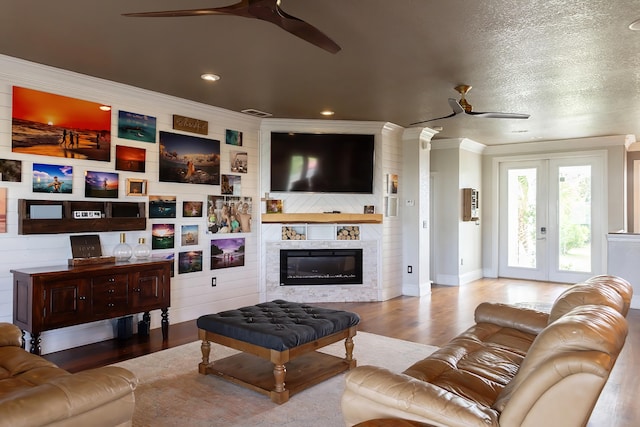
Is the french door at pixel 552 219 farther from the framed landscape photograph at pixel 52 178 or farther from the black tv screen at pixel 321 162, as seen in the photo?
the framed landscape photograph at pixel 52 178

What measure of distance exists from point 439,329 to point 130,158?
3.88 metres

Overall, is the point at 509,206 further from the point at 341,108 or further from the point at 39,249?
the point at 39,249

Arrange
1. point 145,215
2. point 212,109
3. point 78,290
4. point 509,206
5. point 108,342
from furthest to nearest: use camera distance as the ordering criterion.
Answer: point 509,206 < point 212,109 < point 145,215 < point 108,342 < point 78,290

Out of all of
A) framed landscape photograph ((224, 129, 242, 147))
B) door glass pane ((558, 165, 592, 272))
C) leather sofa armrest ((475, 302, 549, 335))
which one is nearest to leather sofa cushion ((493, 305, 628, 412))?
leather sofa armrest ((475, 302, 549, 335))

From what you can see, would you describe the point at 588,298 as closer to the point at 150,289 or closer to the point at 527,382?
the point at 527,382

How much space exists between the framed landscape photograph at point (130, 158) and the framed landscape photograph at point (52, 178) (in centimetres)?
52

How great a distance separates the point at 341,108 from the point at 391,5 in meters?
2.85

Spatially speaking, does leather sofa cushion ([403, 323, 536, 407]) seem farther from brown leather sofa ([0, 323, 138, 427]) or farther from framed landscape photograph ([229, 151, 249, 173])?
framed landscape photograph ([229, 151, 249, 173])

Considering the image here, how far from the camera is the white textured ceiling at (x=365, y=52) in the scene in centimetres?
296

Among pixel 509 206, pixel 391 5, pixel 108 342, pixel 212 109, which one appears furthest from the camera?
pixel 509 206

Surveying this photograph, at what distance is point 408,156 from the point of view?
7.23m

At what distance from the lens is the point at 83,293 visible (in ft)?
12.7

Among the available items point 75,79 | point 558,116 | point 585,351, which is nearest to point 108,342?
point 75,79

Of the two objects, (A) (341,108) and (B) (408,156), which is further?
(B) (408,156)
